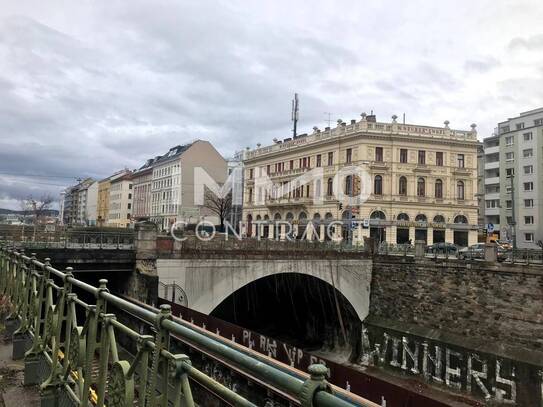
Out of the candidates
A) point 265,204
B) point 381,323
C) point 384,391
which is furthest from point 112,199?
point 384,391

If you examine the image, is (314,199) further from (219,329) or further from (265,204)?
(219,329)

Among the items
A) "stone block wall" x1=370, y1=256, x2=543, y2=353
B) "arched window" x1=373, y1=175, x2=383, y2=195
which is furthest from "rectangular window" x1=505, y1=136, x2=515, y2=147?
"stone block wall" x1=370, y1=256, x2=543, y2=353

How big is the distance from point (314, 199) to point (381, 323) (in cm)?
2486

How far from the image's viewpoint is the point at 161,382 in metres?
2.63

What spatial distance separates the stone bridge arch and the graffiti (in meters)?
2.88

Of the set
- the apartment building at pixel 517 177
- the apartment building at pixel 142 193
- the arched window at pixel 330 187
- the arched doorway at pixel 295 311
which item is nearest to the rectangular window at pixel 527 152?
the apartment building at pixel 517 177

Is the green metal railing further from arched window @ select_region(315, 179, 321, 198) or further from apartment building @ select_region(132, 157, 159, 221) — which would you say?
apartment building @ select_region(132, 157, 159, 221)

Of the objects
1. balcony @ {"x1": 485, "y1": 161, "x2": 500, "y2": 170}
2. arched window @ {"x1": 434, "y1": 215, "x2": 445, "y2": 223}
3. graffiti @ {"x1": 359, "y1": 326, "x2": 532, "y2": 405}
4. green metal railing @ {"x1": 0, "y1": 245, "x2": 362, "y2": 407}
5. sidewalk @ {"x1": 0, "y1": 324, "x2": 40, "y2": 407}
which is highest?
balcony @ {"x1": 485, "y1": 161, "x2": 500, "y2": 170}

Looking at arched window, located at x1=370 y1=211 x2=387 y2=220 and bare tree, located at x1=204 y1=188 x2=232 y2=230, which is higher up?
bare tree, located at x1=204 y1=188 x2=232 y2=230

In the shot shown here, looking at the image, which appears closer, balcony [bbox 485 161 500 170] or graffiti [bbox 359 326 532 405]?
graffiti [bbox 359 326 532 405]

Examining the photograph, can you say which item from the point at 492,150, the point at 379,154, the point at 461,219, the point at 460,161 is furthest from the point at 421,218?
the point at 492,150

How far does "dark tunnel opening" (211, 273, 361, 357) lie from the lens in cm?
3105

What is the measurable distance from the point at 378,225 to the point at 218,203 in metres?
31.0

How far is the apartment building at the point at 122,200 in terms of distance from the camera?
110m
